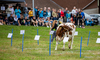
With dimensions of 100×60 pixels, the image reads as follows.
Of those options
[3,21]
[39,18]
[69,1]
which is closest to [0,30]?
[3,21]

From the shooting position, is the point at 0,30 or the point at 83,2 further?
the point at 83,2

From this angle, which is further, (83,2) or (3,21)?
(83,2)

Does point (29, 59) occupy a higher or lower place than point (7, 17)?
lower

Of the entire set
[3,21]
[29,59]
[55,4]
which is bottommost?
[29,59]

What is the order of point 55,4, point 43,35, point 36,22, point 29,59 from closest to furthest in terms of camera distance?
point 29,59
point 43,35
point 36,22
point 55,4

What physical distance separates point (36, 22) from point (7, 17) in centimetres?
369

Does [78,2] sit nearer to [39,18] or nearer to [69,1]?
[69,1]

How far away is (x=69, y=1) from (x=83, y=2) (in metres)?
2.67

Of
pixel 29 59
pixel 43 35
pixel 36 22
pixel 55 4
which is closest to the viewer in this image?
pixel 29 59

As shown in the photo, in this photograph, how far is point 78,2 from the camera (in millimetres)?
44719

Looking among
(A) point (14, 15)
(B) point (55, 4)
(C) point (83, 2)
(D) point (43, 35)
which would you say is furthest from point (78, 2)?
(D) point (43, 35)

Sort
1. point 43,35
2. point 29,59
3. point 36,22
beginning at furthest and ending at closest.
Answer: point 36,22 < point 43,35 < point 29,59

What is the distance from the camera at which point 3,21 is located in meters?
28.7

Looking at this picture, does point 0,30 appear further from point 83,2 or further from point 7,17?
point 83,2
